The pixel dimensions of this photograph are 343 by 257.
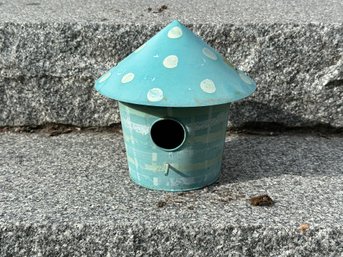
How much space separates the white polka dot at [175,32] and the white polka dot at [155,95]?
16 cm

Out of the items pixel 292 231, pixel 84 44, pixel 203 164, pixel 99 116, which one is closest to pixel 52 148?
pixel 99 116

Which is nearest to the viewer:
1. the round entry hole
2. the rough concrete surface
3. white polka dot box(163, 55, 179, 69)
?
the rough concrete surface

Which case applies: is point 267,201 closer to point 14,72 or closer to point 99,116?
point 99,116

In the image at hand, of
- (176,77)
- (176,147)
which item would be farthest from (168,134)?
(176,77)

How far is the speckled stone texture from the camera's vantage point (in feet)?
5.32

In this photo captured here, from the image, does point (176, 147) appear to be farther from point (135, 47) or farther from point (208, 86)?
point (135, 47)

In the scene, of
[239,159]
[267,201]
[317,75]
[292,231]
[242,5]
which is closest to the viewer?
[292,231]

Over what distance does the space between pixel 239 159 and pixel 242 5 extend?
2.18ft

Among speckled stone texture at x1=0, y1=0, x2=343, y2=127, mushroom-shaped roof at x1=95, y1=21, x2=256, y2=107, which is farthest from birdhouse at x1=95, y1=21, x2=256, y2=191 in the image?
speckled stone texture at x1=0, y1=0, x2=343, y2=127

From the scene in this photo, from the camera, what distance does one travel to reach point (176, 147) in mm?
1330

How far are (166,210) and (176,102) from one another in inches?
9.5

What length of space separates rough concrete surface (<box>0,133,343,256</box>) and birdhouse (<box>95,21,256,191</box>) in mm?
52

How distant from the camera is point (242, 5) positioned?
1953mm

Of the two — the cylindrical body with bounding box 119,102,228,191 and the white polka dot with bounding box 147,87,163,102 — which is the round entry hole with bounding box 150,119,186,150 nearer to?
the cylindrical body with bounding box 119,102,228,191
